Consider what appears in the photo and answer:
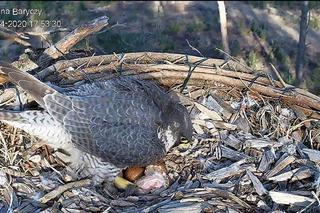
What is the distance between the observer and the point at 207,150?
492 centimetres

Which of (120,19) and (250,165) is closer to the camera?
(250,165)

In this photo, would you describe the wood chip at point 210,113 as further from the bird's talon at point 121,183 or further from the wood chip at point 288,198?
the wood chip at point 288,198

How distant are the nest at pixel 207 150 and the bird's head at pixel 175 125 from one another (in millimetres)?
216

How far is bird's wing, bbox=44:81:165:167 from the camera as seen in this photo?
4430 mm

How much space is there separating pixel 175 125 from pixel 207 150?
40 cm

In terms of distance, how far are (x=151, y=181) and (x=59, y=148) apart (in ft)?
2.71

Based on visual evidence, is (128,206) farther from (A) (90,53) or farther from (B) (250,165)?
(A) (90,53)

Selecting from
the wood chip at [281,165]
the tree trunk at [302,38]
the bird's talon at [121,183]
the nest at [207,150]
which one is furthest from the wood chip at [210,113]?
the tree trunk at [302,38]

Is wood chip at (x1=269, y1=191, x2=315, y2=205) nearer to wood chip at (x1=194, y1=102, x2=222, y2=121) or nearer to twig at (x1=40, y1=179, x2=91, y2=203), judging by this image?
wood chip at (x1=194, y1=102, x2=222, y2=121)

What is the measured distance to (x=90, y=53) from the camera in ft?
18.4

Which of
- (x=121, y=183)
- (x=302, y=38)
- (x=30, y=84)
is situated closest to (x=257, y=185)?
(x=121, y=183)

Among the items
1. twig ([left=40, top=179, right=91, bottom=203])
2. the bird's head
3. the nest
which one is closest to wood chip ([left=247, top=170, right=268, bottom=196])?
the nest

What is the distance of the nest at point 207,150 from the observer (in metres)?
4.25

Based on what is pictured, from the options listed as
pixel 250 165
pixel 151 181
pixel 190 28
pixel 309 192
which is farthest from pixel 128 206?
pixel 190 28
